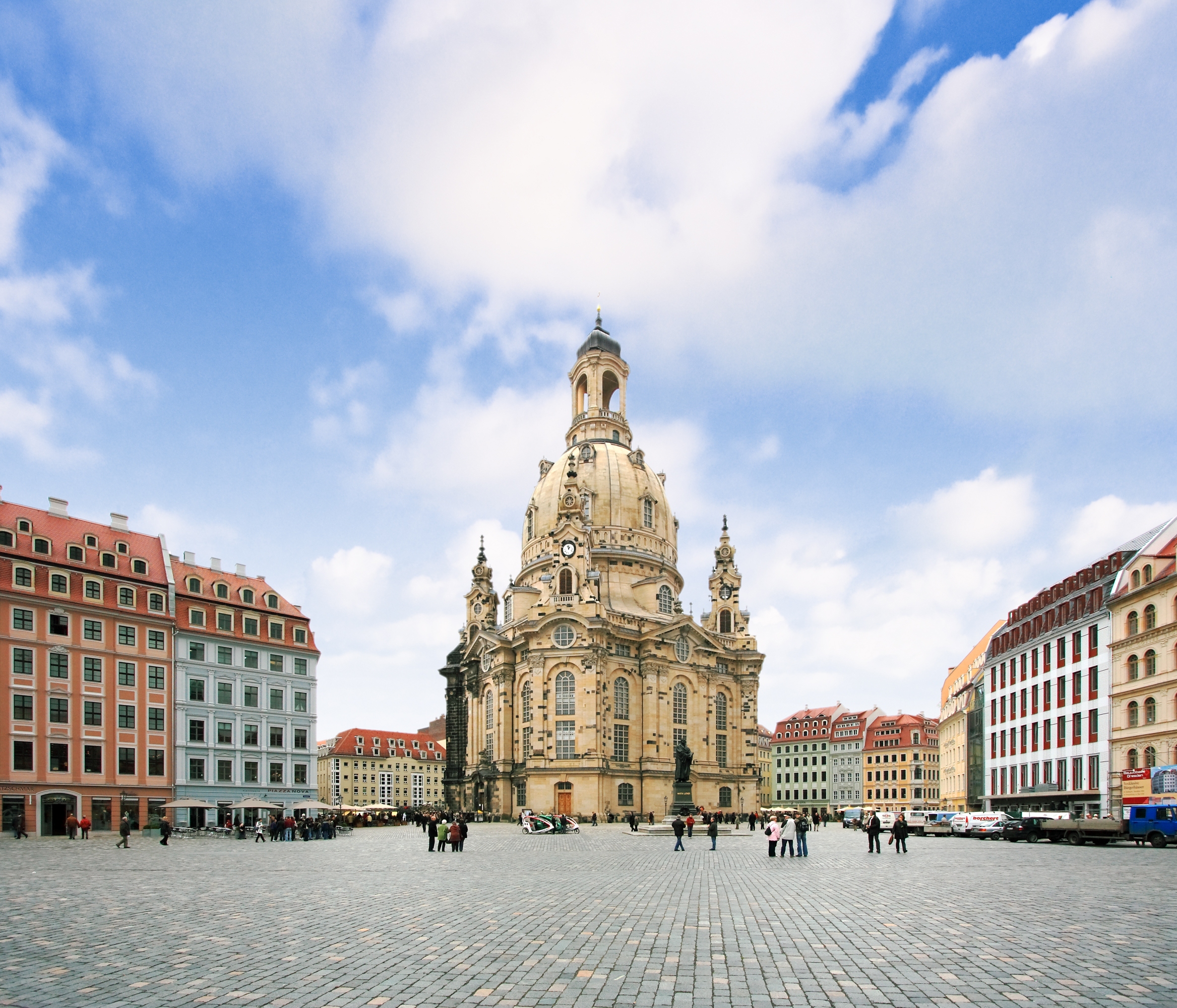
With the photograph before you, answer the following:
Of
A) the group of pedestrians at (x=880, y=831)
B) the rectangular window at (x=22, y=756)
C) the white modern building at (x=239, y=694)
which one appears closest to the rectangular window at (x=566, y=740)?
the white modern building at (x=239, y=694)

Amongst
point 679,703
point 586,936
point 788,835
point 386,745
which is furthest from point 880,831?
point 386,745

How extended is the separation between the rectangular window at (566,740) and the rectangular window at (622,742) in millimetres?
4894

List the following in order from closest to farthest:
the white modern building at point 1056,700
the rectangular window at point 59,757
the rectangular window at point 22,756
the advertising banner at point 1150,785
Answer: the advertising banner at point 1150,785, the rectangular window at point 22,756, the rectangular window at point 59,757, the white modern building at point 1056,700

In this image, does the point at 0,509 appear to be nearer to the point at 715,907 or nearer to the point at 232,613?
the point at 232,613

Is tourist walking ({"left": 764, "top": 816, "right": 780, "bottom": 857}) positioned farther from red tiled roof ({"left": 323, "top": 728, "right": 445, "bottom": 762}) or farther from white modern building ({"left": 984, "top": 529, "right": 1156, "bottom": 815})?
red tiled roof ({"left": 323, "top": 728, "right": 445, "bottom": 762})

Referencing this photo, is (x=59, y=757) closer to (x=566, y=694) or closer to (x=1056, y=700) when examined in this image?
(x=566, y=694)

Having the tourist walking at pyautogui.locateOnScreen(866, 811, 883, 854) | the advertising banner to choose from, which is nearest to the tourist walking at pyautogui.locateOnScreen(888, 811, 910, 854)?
the tourist walking at pyautogui.locateOnScreen(866, 811, 883, 854)

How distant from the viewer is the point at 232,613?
222ft

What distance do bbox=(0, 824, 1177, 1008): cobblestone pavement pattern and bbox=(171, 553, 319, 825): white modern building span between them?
36.0 metres

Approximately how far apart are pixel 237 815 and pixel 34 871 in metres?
41.1

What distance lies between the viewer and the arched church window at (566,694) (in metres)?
89.7

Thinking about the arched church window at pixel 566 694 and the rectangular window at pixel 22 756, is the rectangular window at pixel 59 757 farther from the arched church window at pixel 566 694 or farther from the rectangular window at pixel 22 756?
the arched church window at pixel 566 694

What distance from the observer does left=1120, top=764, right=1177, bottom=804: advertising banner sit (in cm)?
4900

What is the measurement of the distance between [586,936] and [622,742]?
262ft
